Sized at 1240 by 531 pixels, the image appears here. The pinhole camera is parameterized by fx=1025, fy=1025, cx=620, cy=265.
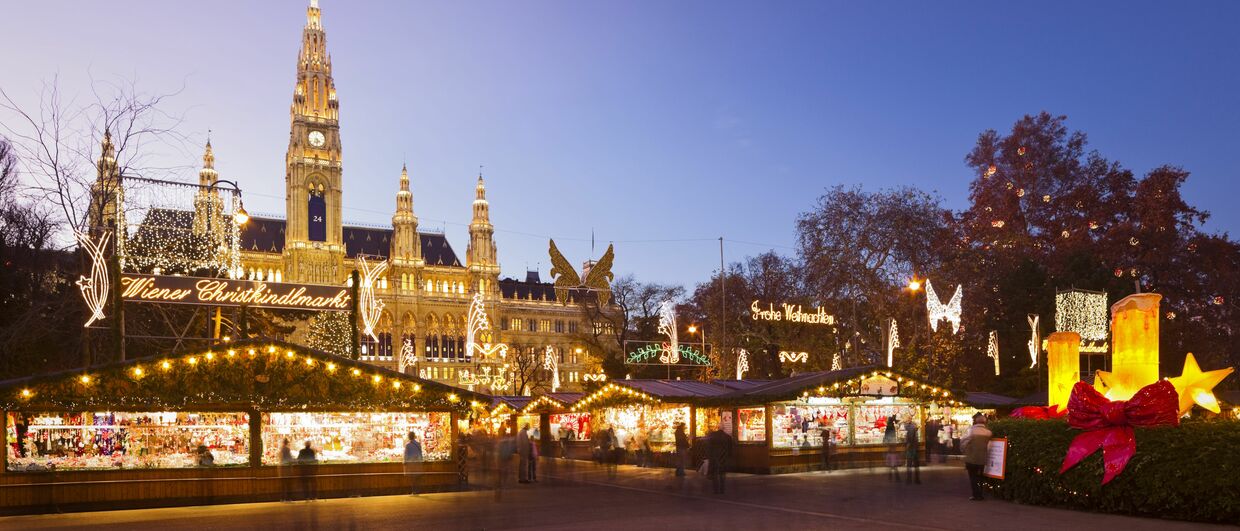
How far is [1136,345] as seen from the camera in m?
15.9

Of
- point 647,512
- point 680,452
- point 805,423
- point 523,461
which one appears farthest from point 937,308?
point 647,512

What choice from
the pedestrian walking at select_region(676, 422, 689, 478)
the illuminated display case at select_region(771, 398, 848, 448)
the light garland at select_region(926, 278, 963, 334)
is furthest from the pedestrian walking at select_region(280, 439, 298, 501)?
the light garland at select_region(926, 278, 963, 334)

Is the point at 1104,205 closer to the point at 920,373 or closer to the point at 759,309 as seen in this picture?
the point at 920,373

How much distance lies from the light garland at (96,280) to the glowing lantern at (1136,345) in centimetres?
1700

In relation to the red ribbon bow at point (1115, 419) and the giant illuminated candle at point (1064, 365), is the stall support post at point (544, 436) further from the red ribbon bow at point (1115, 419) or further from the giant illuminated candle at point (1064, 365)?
the red ribbon bow at point (1115, 419)

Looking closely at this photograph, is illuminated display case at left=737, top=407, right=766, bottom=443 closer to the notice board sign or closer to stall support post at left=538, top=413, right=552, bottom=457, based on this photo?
the notice board sign

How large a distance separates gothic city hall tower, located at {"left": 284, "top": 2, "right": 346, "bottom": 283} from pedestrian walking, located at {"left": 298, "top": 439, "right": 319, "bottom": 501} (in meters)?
84.3

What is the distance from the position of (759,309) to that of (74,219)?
20630mm

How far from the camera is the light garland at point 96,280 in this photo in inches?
714

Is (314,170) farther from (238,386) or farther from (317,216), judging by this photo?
(238,386)

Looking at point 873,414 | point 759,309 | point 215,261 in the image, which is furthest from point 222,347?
point 759,309

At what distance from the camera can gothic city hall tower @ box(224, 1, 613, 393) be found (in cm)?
10369

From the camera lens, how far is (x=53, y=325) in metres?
25.4

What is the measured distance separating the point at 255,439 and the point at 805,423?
13.2 m
